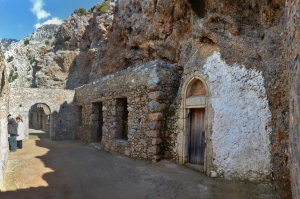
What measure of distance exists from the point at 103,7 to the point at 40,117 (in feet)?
41.0

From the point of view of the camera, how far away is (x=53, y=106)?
1270 cm

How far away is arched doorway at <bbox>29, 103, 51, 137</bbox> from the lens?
18.8 meters

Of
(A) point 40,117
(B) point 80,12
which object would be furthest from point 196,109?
(B) point 80,12

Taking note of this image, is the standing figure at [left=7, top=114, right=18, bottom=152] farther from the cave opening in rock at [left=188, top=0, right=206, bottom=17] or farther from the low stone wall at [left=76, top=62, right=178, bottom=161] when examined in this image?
the cave opening in rock at [left=188, top=0, right=206, bottom=17]

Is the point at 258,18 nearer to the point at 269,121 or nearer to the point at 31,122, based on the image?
the point at 269,121

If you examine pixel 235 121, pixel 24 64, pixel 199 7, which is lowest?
pixel 235 121

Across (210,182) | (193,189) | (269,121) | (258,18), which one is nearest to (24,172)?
(193,189)

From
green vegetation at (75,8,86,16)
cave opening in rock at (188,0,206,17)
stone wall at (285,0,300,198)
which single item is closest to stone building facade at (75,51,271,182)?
stone wall at (285,0,300,198)

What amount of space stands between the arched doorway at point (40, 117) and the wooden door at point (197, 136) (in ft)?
49.7

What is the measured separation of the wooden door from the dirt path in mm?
471

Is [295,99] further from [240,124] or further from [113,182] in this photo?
[113,182]

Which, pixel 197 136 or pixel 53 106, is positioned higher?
pixel 53 106

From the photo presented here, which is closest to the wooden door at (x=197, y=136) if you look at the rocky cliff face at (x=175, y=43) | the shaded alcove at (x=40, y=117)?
the rocky cliff face at (x=175, y=43)

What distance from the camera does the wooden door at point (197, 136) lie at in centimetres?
593
